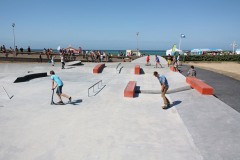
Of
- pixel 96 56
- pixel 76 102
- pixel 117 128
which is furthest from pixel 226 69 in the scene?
pixel 117 128

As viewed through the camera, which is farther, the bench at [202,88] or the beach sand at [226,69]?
the beach sand at [226,69]

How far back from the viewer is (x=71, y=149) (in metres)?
6.42

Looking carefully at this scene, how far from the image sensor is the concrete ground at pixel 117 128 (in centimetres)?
621

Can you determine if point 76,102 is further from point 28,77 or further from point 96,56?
point 96,56

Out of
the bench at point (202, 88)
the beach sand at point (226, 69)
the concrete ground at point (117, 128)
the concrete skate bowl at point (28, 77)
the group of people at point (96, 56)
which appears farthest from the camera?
the group of people at point (96, 56)

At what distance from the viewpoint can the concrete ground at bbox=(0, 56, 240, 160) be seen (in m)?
6.21

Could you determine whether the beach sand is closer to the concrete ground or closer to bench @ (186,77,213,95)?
bench @ (186,77,213,95)

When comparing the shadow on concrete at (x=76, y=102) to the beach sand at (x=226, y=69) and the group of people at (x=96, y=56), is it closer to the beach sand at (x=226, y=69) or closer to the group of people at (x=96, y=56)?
the beach sand at (x=226, y=69)

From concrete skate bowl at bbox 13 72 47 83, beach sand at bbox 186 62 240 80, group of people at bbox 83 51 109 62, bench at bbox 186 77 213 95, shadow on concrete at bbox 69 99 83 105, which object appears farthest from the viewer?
group of people at bbox 83 51 109 62

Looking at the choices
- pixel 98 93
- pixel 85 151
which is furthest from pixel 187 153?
pixel 98 93

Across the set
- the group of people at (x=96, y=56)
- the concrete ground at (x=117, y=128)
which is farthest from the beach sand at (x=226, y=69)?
the group of people at (x=96, y=56)

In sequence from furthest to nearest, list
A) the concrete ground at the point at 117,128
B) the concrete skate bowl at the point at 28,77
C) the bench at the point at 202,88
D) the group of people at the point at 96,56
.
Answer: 1. the group of people at the point at 96,56
2. the concrete skate bowl at the point at 28,77
3. the bench at the point at 202,88
4. the concrete ground at the point at 117,128

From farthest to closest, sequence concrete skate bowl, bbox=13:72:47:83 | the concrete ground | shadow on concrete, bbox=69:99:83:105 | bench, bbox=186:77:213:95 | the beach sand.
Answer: the beach sand
concrete skate bowl, bbox=13:72:47:83
bench, bbox=186:77:213:95
shadow on concrete, bbox=69:99:83:105
the concrete ground

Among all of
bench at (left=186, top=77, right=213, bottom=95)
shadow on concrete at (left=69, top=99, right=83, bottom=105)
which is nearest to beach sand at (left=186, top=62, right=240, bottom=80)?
bench at (left=186, top=77, right=213, bottom=95)
